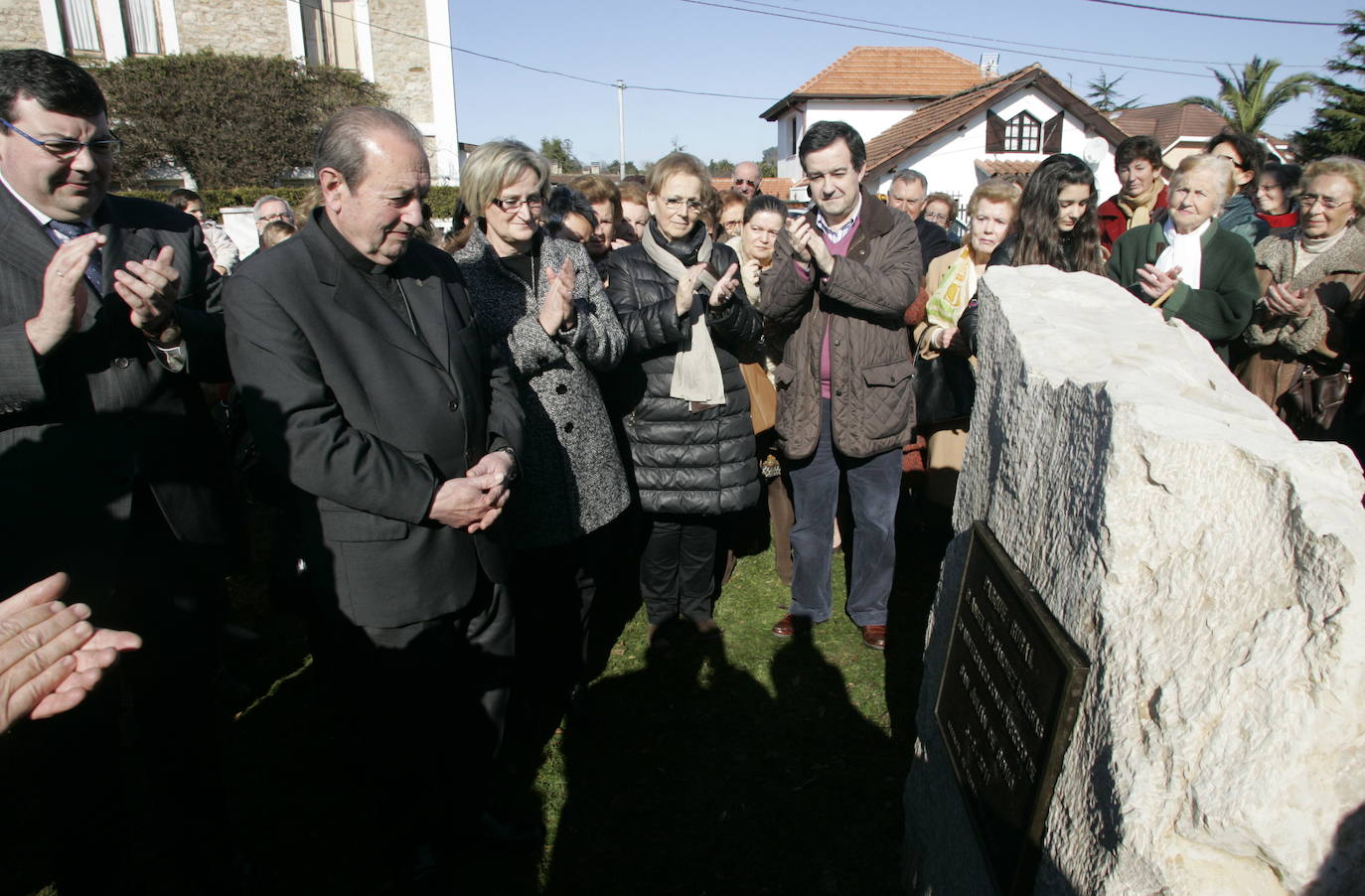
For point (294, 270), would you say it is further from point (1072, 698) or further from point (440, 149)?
point (440, 149)

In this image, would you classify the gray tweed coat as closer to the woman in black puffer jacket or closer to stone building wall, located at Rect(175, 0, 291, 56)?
the woman in black puffer jacket

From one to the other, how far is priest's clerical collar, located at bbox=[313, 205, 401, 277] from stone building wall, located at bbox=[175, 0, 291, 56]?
23810 mm

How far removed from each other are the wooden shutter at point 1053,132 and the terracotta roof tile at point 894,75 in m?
6.56

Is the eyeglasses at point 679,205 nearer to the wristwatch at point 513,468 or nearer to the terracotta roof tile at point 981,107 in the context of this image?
the wristwatch at point 513,468

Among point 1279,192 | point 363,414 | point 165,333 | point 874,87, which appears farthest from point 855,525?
point 874,87

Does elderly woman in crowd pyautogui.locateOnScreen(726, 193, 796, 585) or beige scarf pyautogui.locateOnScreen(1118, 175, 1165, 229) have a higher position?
beige scarf pyautogui.locateOnScreen(1118, 175, 1165, 229)

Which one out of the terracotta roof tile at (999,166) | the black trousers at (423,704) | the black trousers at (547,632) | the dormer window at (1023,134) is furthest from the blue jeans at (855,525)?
the dormer window at (1023,134)

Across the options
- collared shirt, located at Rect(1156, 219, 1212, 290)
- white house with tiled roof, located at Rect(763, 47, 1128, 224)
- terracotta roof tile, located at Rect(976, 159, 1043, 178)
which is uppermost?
white house with tiled roof, located at Rect(763, 47, 1128, 224)

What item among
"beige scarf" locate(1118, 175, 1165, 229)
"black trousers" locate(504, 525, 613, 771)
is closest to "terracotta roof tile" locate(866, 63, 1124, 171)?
"beige scarf" locate(1118, 175, 1165, 229)

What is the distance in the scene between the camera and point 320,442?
1.90 meters

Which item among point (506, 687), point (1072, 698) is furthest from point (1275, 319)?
point (506, 687)

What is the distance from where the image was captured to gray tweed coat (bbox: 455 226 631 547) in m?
2.72

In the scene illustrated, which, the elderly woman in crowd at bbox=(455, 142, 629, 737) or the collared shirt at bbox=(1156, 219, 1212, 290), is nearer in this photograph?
the elderly woman in crowd at bbox=(455, 142, 629, 737)

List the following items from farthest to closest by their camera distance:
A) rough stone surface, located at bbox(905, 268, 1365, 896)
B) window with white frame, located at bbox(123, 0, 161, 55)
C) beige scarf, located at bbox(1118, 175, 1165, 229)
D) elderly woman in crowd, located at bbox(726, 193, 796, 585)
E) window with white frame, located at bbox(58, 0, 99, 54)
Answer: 1. window with white frame, located at bbox(123, 0, 161, 55)
2. window with white frame, located at bbox(58, 0, 99, 54)
3. beige scarf, located at bbox(1118, 175, 1165, 229)
4. elderly woman in crowd, located at bbox(726, 193, 796, 585)
5. rough stone surface, located at bbox(905, 268, 1365, 896)
